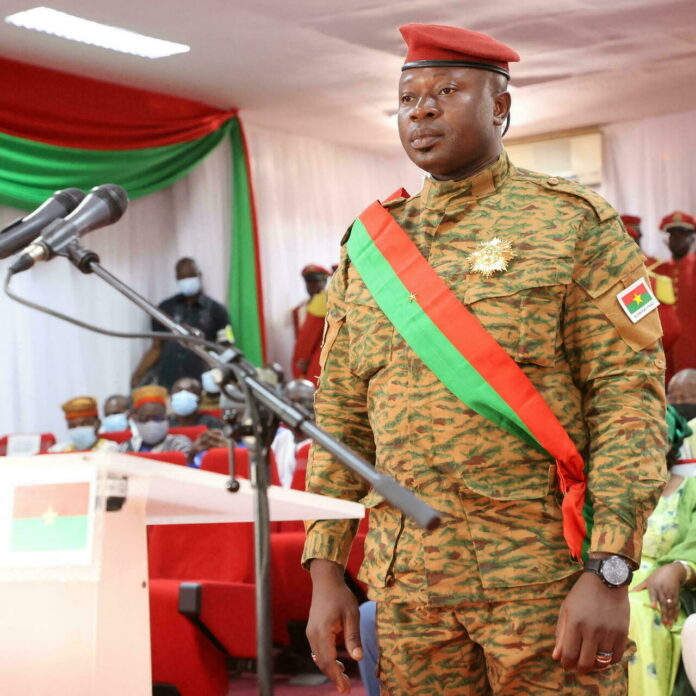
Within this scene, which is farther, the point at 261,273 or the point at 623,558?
the point at 261,273

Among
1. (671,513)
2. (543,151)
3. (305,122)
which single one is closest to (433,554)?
(671,513)

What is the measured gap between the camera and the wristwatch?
172 centimetres

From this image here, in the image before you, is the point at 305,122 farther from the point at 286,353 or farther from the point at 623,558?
the point at 623,558

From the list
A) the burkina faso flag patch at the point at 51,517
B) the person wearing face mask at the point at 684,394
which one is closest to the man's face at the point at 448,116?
the burkina faso flag patch at the point at 51,517

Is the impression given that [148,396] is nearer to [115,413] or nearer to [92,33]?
[115,413]

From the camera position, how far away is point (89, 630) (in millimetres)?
1642

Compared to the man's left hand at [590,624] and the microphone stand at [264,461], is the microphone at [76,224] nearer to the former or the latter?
the microphone stand at [264,461]

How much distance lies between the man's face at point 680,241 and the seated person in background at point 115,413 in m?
4.88

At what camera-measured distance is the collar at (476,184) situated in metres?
2.01

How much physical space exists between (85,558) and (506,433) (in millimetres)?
688

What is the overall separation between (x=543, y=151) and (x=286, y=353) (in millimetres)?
3223

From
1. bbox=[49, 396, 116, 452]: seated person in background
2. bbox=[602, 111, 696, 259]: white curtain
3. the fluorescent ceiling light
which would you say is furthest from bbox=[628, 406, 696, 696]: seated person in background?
bbox=[602, 111, 696, 259]: white curtain

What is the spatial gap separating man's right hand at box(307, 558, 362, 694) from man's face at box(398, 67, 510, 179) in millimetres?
746

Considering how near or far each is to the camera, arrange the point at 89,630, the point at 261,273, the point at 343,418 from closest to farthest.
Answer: the point at 89,630
the point at 343,418
the point at 261,273
